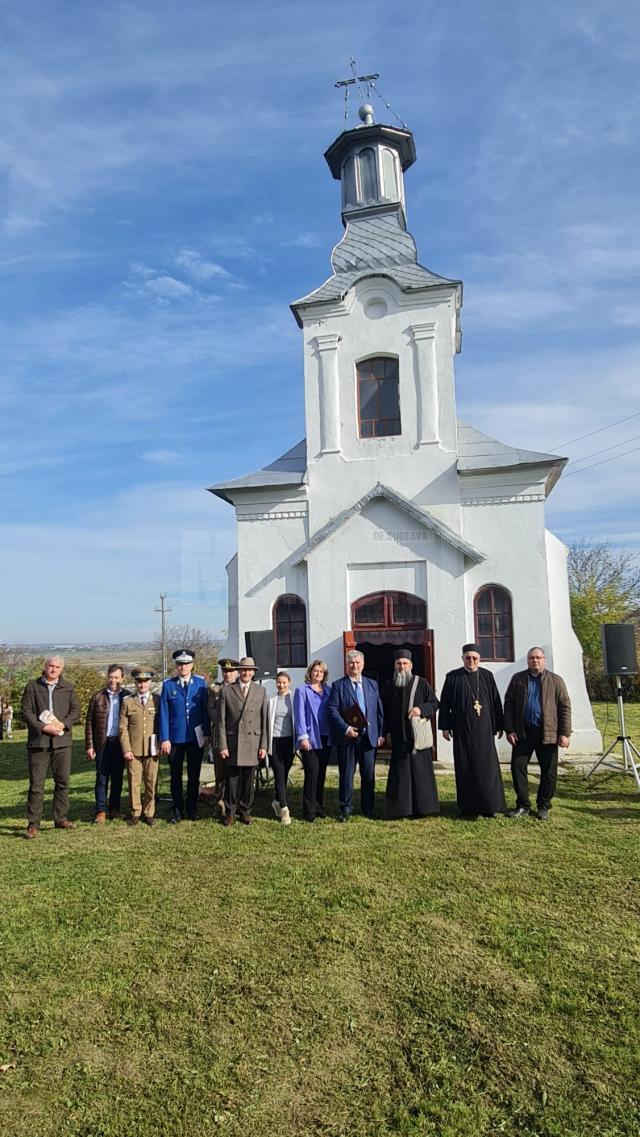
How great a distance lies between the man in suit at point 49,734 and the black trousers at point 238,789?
1.76 meters

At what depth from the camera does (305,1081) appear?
131 inches

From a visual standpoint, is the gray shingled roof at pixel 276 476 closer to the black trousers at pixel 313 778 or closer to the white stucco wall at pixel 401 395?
the white stucco wall at pixel 401 395

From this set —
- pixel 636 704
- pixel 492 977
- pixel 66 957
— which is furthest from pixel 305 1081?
pixel 636 704

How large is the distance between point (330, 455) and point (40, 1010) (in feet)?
31.2

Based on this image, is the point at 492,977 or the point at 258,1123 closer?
the point at 258,1123

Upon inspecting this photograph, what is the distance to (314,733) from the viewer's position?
784 cm

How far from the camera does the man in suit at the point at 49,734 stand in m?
7.54

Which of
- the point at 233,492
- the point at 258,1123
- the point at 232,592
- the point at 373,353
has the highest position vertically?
the point at 373,353

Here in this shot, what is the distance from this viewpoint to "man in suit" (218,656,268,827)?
7625 mm

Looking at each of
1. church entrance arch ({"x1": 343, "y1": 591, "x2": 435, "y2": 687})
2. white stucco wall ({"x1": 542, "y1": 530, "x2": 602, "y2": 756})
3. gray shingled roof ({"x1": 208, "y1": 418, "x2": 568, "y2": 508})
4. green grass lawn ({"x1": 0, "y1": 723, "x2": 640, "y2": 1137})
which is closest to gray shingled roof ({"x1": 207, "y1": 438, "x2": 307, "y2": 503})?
gray shingled roof ({"x1": 208, "y1": 418, "x2": 568, "y2": 508})

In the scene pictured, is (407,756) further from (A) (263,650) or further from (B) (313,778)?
(A) (263,650)

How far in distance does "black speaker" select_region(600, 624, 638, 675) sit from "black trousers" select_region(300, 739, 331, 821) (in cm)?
411

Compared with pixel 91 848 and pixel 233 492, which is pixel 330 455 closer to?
pixel 233 492

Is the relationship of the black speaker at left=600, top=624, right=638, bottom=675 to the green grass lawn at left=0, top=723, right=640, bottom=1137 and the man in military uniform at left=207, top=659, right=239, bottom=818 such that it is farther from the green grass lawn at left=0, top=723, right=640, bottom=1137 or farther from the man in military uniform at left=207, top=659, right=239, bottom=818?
the man in military uniform at left=207, top=659, right=239, bottom=818
